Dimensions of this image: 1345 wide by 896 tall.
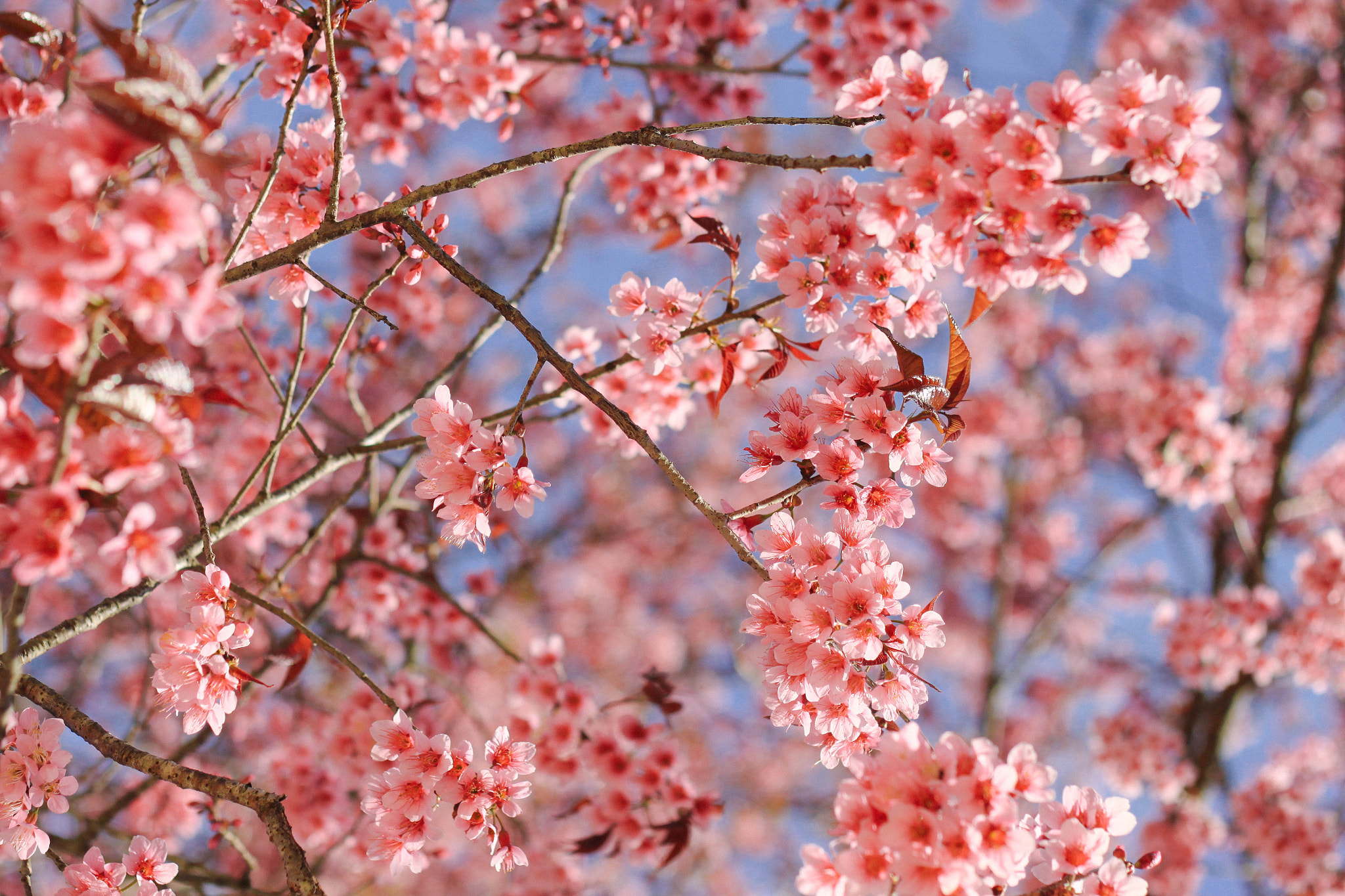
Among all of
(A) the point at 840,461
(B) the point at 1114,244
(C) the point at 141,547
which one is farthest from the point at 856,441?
(C) the point at 141,547

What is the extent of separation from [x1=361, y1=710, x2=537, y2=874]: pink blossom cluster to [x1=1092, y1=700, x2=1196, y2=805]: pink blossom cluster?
13.7ft

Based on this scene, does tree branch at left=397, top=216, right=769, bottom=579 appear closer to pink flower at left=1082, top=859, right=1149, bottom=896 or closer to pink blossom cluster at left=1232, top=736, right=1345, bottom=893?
pink flower at left=1082, top=859, right=1149, bottom=896

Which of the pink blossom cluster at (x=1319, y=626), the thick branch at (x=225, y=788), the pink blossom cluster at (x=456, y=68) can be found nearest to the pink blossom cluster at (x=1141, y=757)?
the pink blossom cluster at (x=1319, y=626)

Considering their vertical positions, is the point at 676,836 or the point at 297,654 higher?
the point at 297,654

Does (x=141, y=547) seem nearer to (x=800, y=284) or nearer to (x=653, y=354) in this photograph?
(x=653, y=354)

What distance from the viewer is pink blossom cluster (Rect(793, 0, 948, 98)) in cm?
306

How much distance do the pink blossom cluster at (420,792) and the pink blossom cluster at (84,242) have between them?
1.00 metres

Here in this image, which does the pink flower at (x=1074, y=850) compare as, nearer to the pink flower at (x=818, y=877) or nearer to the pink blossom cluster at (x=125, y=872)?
the pink flower at (x=818, y=877)

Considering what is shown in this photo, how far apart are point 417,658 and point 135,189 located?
2553 millimetres

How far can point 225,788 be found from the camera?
162cm

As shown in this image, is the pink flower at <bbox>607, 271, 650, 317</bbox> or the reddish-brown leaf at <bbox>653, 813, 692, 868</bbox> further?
the reddish-brown leaf at <bbox>653, 813, 692, 868</bbox>

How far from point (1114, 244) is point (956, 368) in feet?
1.35

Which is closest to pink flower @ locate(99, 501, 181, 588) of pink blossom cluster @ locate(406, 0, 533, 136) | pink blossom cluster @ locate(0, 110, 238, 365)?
pink blossom cluster @ locate(0, 110, 238, 365)

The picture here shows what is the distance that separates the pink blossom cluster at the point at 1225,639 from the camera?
4332mm
